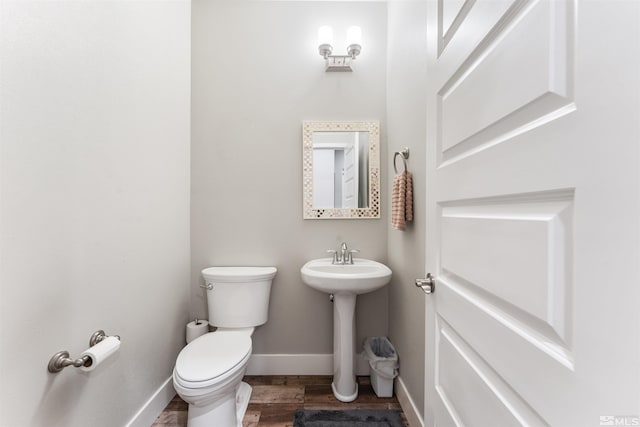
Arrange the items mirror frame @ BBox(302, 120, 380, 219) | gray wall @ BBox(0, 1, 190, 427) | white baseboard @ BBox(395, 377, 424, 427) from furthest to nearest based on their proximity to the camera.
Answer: mirror frame @ BBox(302, 120, 380, 219) < white baseboard @ BBox(395, 377, 424, 427) < gray wall @ BBox(0, 1, 190, 427)

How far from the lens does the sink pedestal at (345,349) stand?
1631mm

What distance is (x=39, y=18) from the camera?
90 centimetres

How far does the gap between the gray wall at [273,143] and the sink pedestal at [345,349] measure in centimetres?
25

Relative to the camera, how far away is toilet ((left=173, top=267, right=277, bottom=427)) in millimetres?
1173

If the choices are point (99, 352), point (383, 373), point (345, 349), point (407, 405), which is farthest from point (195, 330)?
point (407, 405)

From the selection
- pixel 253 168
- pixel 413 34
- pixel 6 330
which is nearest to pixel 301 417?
pixel 6 330

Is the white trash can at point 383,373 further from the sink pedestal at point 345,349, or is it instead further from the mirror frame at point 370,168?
the mirror frame at point 370,168

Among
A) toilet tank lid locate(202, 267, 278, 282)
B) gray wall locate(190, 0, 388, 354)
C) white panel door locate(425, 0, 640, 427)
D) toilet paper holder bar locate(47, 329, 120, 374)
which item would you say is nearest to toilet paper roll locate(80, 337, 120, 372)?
toilet paper holder bar locate(47, 329, 120, 374)

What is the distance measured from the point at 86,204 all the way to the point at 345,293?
49.9 inches

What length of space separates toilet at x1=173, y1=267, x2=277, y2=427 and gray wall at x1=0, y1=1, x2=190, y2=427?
0.28 m

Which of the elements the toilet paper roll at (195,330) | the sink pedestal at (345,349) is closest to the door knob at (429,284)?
the sink pedestal at (345,349)

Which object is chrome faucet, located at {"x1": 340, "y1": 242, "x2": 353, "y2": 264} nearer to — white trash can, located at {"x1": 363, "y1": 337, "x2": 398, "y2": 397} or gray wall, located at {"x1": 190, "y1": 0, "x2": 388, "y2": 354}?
gray wall, located at {"x1": 190, "y1": 0, "x2": 388, "y2": 354}

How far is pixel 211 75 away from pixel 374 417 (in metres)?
2.37

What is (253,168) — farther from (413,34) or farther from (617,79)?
(617,79)
